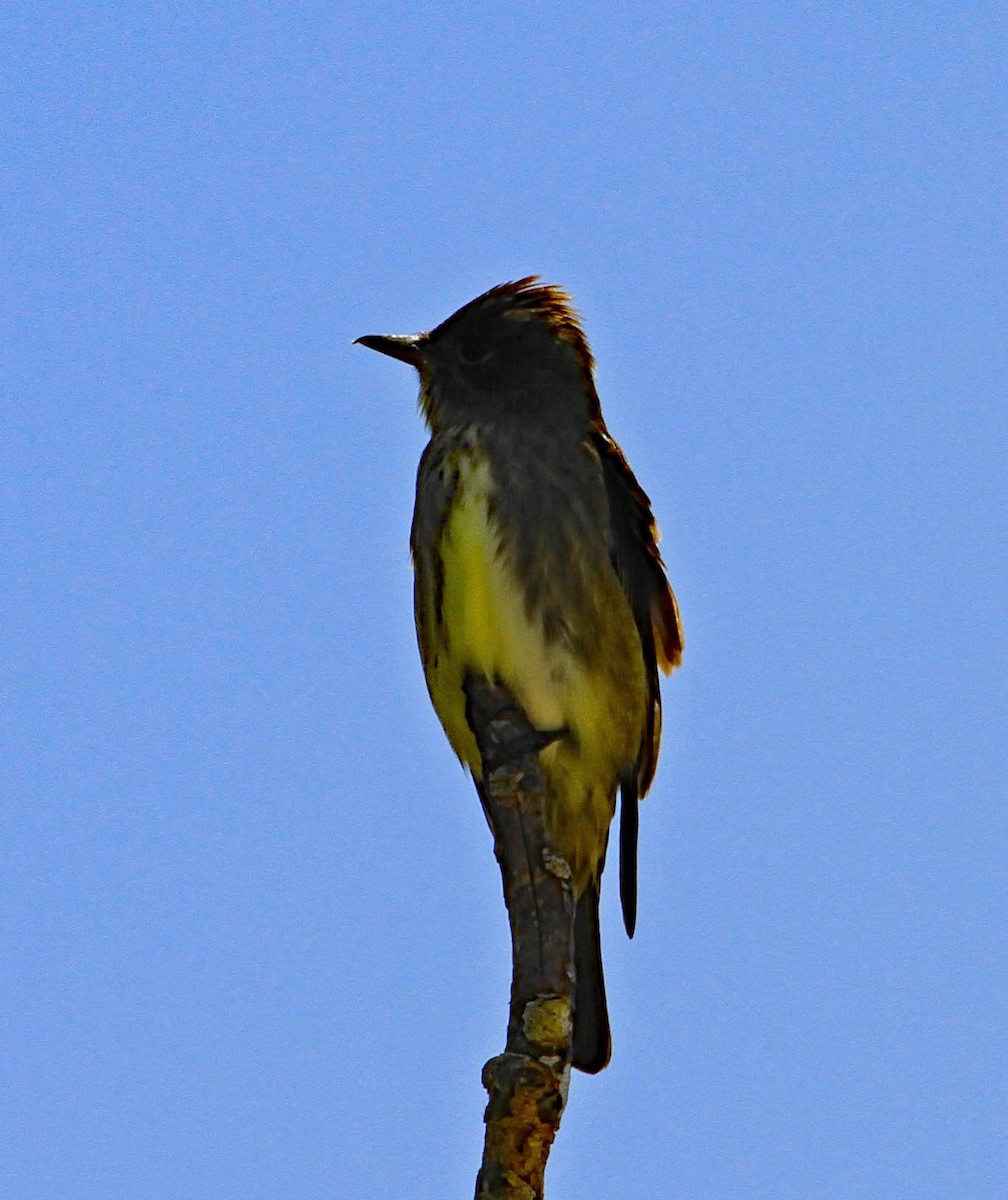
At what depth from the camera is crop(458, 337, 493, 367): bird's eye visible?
7.55 meters

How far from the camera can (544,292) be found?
7750 millimetres

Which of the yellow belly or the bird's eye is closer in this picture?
the yellow belly

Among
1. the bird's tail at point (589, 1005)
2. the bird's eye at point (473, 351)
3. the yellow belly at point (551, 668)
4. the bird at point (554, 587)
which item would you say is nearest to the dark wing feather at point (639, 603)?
the bird at point (554, 587)

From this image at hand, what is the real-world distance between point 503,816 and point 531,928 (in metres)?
0.47

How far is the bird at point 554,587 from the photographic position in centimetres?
666

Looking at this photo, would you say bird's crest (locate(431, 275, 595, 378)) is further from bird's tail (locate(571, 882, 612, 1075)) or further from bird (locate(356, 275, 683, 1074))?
bird's tail (locate(571, 882, 612, 1075))

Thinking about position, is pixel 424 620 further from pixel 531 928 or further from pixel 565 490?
pixel 531 928

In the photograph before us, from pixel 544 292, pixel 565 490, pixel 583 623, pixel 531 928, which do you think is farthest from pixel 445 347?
pixel 531 928

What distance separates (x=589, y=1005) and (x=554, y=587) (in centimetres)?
141

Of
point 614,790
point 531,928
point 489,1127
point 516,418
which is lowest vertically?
point 489,1127

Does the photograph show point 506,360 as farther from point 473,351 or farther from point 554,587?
point 554,587

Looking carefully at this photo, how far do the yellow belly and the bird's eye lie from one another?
27.1 inches

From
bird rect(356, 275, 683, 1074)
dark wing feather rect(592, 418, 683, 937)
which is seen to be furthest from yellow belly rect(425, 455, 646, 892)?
dark wing feather rect(592, 418, 683, 937)

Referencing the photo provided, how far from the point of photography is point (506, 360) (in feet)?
24.7
